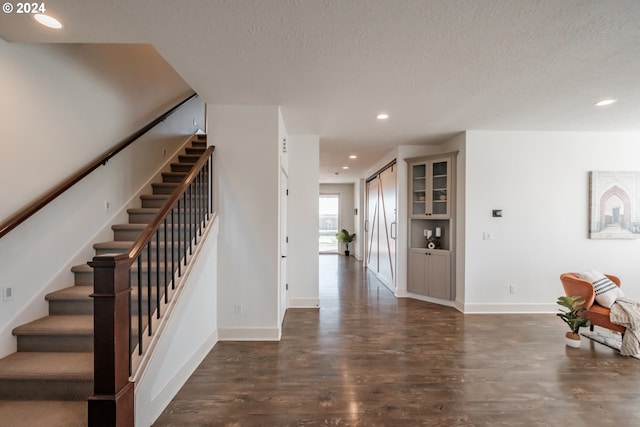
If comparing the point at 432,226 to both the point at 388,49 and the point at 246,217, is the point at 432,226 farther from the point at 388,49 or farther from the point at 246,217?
the point at 388,49

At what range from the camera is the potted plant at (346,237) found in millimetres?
10148

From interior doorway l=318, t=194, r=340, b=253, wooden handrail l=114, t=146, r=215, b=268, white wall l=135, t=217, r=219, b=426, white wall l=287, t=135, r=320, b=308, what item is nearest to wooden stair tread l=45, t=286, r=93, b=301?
wooden handrail l=114, t=146, r=215, b=268

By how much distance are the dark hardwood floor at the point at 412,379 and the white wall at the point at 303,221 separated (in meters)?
0.69

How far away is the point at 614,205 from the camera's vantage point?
413 cm

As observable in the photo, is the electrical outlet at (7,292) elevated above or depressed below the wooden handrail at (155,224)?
below

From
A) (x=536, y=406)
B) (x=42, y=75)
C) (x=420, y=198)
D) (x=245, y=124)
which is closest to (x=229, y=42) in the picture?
(x=245, y=124)

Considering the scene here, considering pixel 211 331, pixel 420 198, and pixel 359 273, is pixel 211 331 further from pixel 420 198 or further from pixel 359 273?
pixel 359 273

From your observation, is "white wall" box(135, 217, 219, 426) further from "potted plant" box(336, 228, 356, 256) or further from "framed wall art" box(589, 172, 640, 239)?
"potted plant" box(336, 228, 356, 256)

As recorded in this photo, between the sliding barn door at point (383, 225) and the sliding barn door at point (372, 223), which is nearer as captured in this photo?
the sliding barn door at point (383, 225)

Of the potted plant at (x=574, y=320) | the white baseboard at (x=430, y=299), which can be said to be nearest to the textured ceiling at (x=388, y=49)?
the potted plant at (x=574, y=320)

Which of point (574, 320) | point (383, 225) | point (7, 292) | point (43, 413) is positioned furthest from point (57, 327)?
point (383, 225)

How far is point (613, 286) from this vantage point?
3.16 m

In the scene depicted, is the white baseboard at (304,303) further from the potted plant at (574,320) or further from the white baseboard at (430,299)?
the potted plant at (574,320)

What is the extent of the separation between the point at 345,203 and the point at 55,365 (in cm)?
945
